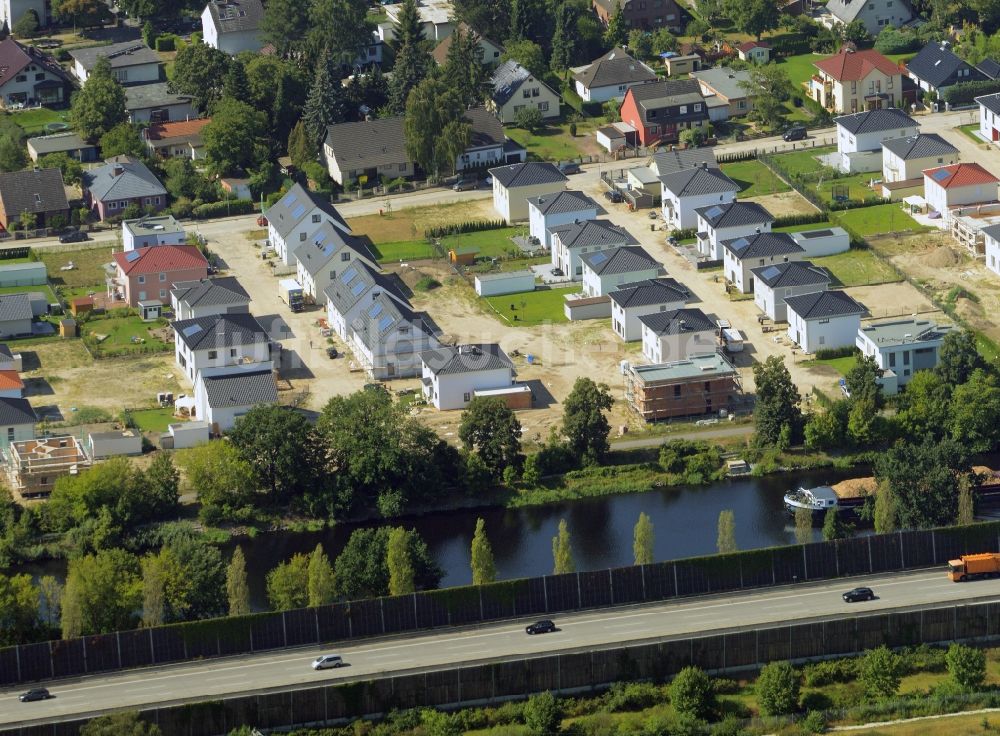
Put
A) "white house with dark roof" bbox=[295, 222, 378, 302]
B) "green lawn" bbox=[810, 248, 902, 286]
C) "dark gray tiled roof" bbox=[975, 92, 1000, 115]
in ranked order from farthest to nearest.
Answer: "dark gray tiled roof" bbox=[975, 92, 1000, 115], "white house with dark roof" bbox=[295, 222, 378, 302], "green lawn" bbox=[810, 248, 902, 286]

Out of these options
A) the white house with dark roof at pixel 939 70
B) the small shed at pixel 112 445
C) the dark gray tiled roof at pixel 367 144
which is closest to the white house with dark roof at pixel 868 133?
the white house with dark roof at pixel 939 70

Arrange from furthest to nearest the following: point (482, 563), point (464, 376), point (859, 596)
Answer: point (464, 376) → point (482, 563) → point (859, 596)

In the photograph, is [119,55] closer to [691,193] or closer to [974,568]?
[691,193]

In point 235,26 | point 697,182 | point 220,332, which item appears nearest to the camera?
point 220,332

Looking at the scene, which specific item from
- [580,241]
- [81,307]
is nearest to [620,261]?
[580,241]

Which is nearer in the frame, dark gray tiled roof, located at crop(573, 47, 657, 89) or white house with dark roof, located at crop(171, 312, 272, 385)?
white house with dark roof, located at crop(171, 312, 272, 385)

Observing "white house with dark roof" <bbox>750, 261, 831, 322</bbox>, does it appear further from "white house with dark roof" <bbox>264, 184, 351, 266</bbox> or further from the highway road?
the highway road

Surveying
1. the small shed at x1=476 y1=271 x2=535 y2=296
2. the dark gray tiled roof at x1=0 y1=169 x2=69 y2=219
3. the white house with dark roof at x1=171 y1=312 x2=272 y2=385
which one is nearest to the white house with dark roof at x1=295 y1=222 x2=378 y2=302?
the small shed at x1=476 y1=271 x2=535 y2=296

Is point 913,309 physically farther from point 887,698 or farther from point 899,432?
point 887,698
